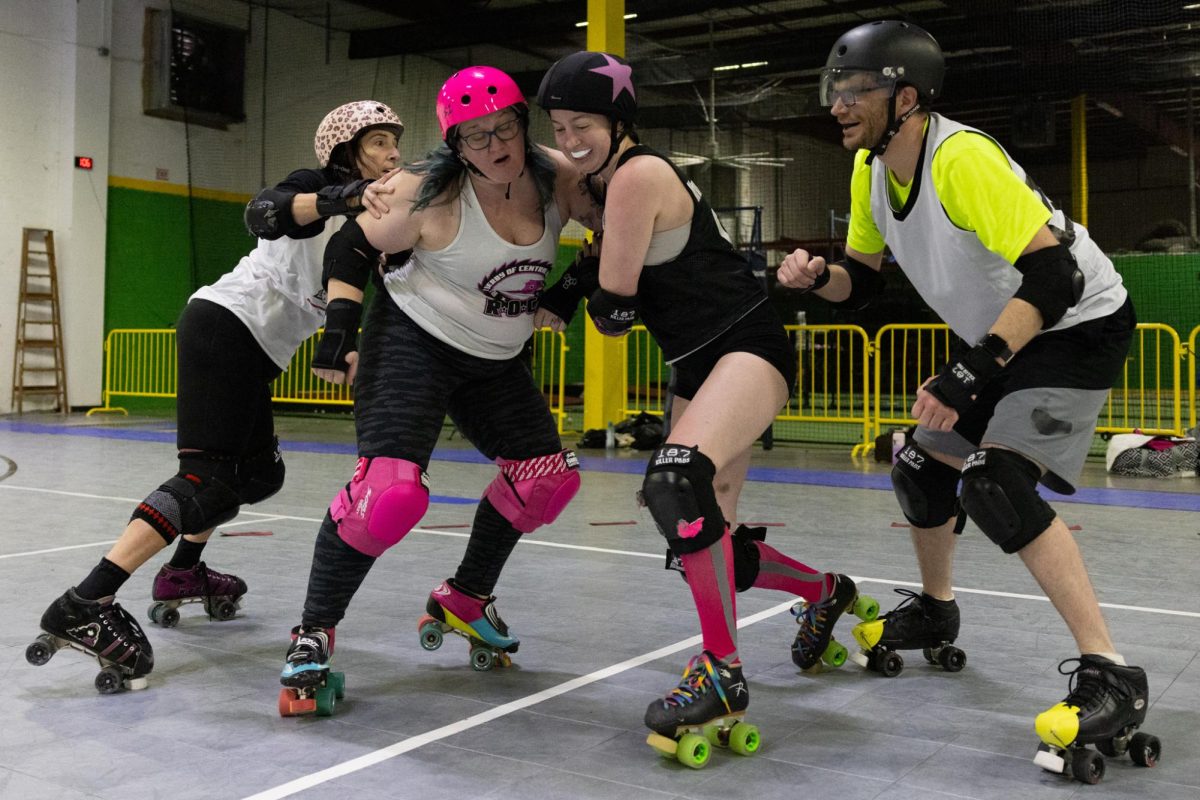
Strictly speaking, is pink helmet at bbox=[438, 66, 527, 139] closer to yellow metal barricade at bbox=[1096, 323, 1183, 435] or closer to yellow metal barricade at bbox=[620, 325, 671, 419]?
yellow metal barricade at bbox=[620, 325, 671, 419]

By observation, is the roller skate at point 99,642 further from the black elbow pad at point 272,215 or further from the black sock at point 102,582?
the black elbow pad at point 272,215

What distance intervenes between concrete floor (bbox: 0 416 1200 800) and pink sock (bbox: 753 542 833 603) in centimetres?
23

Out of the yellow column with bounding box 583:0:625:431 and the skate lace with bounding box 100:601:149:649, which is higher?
the yellow column with bounding box 583:0:625:431

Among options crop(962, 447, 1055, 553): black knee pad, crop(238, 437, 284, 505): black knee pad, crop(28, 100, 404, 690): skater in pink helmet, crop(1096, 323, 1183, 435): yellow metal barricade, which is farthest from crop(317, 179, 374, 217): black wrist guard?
crop(1096, 323, 1183, 435): yellow metal barricade

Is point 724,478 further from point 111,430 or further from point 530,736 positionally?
point 111,430

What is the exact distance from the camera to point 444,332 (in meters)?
2.80

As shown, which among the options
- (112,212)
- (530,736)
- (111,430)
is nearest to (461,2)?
(112,212)

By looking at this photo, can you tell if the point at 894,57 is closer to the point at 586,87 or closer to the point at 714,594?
the point at 586,87

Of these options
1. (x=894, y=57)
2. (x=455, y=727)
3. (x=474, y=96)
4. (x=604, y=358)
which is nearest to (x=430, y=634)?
(x=455, y=727)

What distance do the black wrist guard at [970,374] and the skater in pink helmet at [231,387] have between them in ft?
4.82

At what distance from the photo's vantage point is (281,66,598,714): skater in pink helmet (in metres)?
2.65

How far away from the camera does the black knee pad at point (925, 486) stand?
2.94m

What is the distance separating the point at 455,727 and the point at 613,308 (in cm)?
103

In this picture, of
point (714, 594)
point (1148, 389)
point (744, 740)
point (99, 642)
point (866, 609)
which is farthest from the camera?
point (1148, 389)
